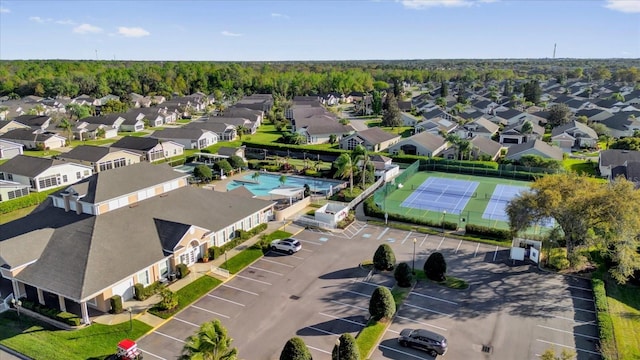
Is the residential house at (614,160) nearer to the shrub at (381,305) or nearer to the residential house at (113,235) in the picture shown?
the shrub at (381,305)

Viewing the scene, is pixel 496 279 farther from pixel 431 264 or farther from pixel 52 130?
pixel 52 130

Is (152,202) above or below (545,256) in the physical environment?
above

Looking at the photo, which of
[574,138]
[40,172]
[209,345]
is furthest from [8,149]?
[574,138]

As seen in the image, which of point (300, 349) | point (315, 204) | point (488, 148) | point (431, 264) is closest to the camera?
point (300, 349)

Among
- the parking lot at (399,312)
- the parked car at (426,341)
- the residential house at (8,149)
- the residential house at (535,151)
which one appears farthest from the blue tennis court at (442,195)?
the residential house at (8,149)

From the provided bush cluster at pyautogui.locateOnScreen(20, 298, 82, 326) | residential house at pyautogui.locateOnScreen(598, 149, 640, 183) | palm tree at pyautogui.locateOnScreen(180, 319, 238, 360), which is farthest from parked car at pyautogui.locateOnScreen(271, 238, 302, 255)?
residential house at pyautogui.locateOnScreen(598, 149, 640, 183)

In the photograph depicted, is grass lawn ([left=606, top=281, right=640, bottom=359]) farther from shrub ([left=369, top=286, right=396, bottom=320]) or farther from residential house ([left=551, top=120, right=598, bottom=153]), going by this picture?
residential house ([left=551, top=120, right=598, bottom=153])

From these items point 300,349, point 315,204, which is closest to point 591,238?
point 300,349
